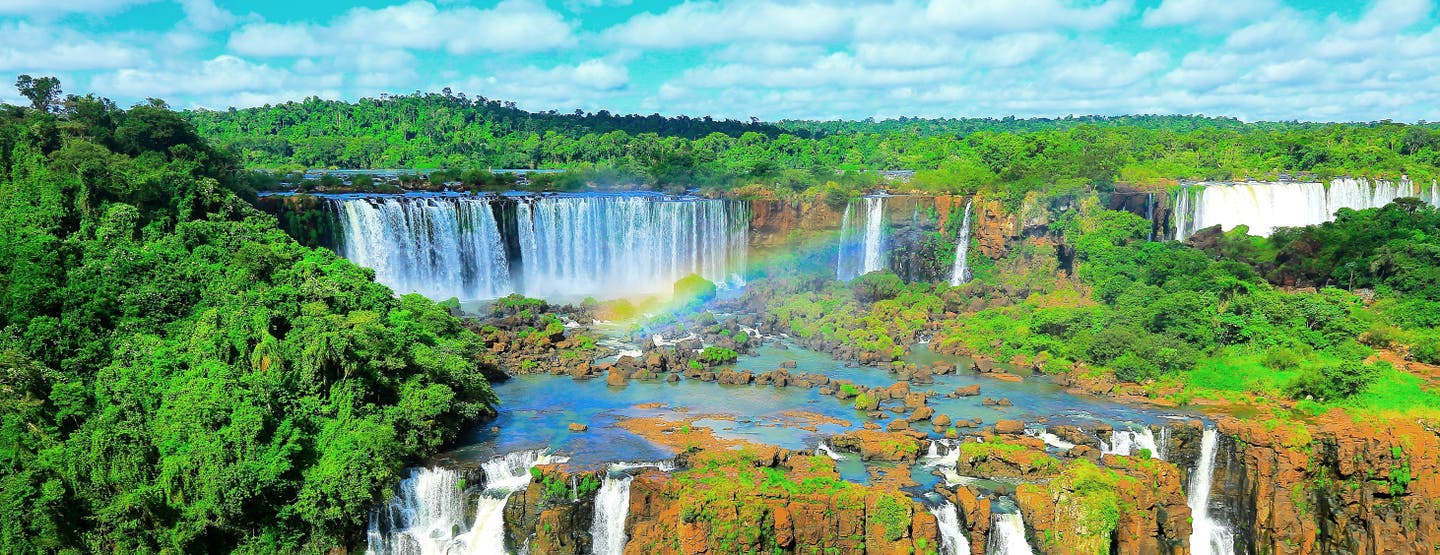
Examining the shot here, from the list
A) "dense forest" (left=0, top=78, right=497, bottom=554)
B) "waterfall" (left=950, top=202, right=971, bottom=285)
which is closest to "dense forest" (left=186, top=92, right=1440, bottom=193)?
"waterfall" (left=950, top=202, right=971, bottom=285)

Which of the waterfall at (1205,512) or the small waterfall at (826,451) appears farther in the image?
the small waterfall at (826,451)

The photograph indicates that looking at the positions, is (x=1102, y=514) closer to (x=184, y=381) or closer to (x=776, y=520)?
(x=776, y=520)

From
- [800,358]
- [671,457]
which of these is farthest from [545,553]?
[800,358]

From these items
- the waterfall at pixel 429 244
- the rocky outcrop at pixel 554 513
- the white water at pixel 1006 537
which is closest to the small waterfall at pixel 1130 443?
the white water at pixel 1006 537

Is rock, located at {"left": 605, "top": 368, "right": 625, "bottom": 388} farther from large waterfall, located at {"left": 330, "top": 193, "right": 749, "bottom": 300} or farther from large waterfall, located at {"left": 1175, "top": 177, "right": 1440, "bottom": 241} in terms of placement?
large waterfall, located at {"left": 1175, "top": 177, "right": 1440, "bottom": 241}

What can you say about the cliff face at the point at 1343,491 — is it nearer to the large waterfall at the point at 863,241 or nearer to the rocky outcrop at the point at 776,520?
the rocky outcrop at the point at 776,520

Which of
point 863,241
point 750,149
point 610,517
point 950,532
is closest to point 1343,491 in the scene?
point 950,532
